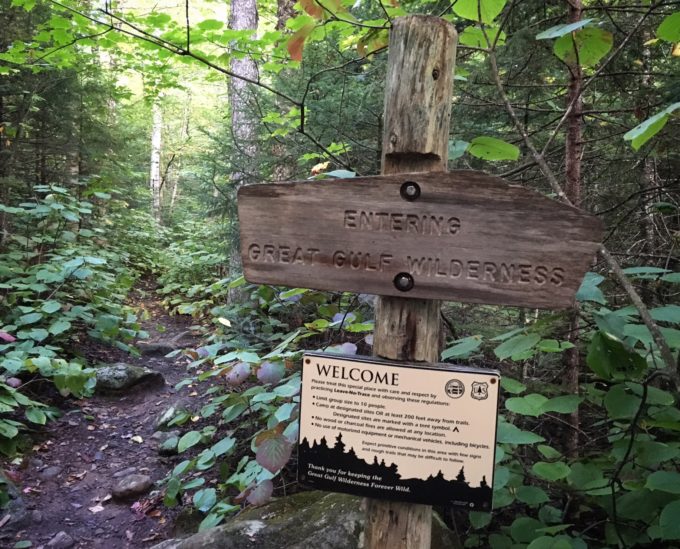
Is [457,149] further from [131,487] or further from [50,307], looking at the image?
[50,307]

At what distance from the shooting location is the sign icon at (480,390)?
134 centimetres

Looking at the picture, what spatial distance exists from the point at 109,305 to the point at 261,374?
17.8ft

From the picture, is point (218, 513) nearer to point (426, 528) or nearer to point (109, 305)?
point (426, 528)

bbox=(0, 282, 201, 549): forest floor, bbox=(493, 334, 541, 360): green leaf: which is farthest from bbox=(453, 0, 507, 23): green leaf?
bbox=(0, 282, 201, 549): forest floor

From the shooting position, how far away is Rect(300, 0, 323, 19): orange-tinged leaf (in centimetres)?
175

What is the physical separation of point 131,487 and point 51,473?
89 centimetres

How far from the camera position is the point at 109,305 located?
7.16 meters

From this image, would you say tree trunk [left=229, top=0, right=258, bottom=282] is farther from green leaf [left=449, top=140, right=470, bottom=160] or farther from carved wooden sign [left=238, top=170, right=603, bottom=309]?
carved wooden sign [left=238, top=170, right=603, bottom=309]

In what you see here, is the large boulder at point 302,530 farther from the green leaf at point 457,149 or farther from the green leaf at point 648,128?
the green leaf at point 648,128

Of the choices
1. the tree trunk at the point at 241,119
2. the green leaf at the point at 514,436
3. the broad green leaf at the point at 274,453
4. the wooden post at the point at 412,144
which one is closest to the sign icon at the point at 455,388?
the wooden post at the point at 412,144

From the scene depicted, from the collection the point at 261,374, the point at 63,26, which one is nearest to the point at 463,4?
the point at 261,374

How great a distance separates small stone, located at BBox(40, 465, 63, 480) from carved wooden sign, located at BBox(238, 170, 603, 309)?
4200 mm

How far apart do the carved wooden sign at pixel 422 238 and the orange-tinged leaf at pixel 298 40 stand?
2.56 ft

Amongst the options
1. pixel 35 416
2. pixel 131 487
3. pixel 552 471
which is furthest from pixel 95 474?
pixel 552 471
